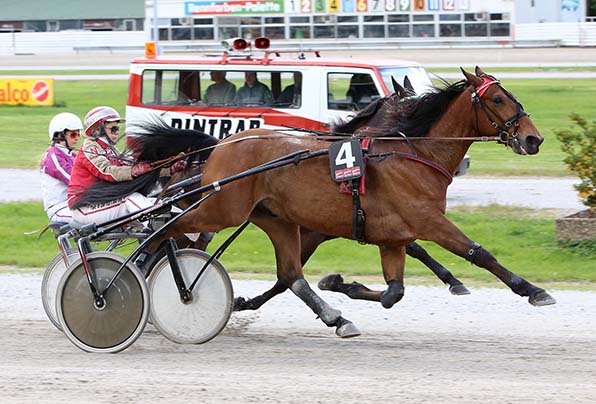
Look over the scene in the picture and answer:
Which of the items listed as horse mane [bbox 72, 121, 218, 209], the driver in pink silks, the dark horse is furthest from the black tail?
the dark horse

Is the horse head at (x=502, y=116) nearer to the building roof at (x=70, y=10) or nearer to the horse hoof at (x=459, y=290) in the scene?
the horse hoof at (x=459, y=290)

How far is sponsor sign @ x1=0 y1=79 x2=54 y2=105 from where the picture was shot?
2459 centimetres

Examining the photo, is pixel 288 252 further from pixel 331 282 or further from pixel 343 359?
pixel 343 359

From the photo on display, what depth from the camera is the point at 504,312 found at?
7047 millimetres

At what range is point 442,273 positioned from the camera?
6.86 metres

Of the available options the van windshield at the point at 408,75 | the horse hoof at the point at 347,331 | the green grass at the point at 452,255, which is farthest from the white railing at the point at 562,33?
the horse hoof at the point at 347,331

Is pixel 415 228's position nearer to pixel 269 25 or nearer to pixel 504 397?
pixel 504 397

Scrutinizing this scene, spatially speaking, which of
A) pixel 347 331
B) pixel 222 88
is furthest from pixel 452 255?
pixel 222 88

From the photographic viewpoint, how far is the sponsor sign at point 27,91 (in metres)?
24.6

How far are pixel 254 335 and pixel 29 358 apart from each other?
142 centimetres

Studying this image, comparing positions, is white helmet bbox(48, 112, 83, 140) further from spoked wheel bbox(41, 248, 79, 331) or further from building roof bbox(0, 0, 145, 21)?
building roof bbox(0, 0, 145, 21)

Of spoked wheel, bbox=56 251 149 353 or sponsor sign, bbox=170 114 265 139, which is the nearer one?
spoked wheel, bbox=56 251 149 353

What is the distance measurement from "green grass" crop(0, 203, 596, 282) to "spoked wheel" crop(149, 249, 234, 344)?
234 centimetres

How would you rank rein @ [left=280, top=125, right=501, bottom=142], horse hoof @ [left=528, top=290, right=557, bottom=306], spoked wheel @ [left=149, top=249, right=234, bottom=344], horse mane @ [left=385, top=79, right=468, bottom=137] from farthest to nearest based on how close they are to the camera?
spoked wheel @ [left=149, top=249, right=234, bottom=344] → horse mane @ [left=385, top=79, right=468, bottom=137] → rein @ [left=280, top=125, right=501, bottom=142] → horse hoof @ [left=528, top=290, right=557, bottom=306]
